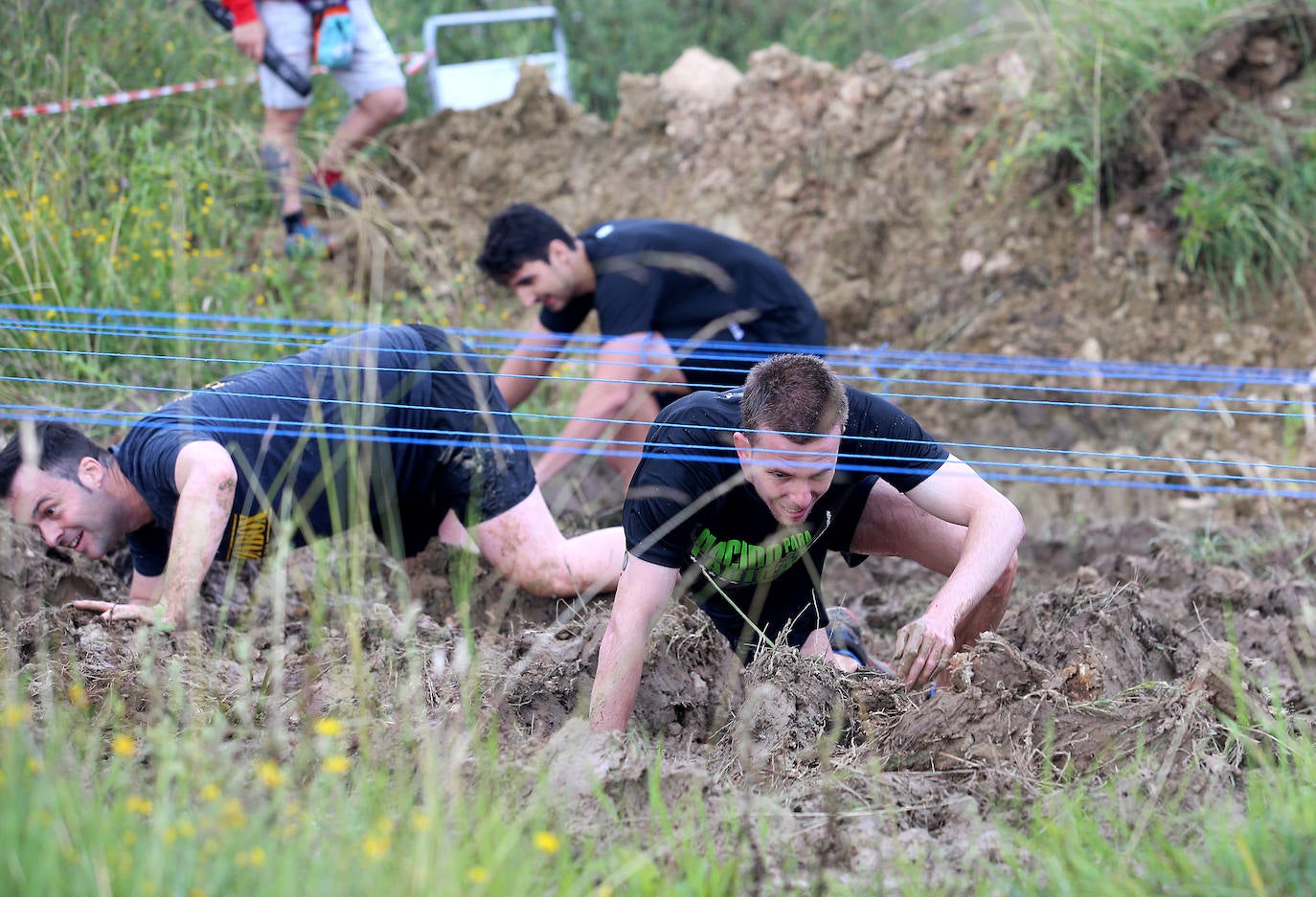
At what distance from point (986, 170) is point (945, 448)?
4.05 m

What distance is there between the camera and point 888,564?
18.0 feet

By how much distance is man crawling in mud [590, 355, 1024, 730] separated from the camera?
124 inches

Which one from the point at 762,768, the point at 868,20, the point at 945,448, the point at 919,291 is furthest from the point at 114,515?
the point at 868,20

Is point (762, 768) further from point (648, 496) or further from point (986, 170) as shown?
point (986, 170)

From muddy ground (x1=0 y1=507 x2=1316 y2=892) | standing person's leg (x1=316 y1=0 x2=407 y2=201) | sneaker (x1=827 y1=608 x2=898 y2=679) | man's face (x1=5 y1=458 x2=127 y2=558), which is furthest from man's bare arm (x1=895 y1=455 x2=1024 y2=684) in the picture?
standing person's leg (x1=316 y1=0 x2=407 y2=201)

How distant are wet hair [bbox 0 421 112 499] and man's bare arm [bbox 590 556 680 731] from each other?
1776 mm

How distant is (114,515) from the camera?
391cm

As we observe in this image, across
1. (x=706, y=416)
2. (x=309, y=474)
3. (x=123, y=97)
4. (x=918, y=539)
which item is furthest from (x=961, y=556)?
(x=123, y=97)

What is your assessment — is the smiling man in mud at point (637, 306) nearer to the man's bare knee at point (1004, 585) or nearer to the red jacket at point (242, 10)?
the man's bare knee at point (1004, 585)

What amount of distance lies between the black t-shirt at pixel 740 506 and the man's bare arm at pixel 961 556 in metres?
0.07

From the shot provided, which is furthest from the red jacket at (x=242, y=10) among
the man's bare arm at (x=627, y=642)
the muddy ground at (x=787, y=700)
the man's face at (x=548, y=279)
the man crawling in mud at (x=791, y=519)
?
the man's bare arm at (x=627, y=642)

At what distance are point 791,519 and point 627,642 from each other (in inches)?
20.5

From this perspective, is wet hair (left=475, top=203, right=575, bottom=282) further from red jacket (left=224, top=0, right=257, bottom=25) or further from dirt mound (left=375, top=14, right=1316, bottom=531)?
red jacket (left=224, top=0, right=257, bottom=25)

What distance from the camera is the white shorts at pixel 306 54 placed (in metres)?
6.82
